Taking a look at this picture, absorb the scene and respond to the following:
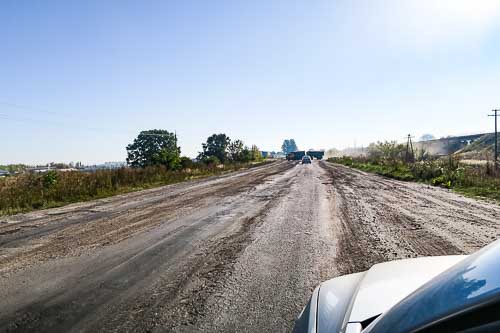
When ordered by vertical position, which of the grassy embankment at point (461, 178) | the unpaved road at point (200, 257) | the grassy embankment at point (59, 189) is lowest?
the grassy embankment at point (461, 178)

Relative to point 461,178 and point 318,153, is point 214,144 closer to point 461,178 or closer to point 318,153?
point 318,153

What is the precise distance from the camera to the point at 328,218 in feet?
24.6

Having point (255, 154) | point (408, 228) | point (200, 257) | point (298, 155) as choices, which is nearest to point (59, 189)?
point (200, 257)

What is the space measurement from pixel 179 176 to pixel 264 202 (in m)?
16.3

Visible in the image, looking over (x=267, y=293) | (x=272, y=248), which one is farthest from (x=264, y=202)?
(x=267, y=293)

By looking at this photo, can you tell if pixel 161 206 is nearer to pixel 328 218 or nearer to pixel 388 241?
pixel 328 218

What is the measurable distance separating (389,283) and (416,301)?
0.84 meters

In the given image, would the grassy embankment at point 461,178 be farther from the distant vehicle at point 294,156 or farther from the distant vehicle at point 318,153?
the distant vehicle at point 318,153

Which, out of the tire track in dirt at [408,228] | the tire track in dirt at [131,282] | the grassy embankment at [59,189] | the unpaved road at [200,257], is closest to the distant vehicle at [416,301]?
the unpaved road at [200,257]

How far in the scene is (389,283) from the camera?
75.0 inches

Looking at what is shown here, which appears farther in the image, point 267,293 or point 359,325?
point 267,293

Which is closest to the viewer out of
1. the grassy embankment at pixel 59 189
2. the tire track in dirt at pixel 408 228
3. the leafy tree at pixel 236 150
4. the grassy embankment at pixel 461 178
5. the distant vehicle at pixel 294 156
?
the tire track in dirt at pixel 408 228

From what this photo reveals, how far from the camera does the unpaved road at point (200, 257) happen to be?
3.08 m

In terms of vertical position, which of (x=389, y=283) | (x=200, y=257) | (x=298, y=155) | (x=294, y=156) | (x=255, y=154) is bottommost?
(x=200, y=257)
